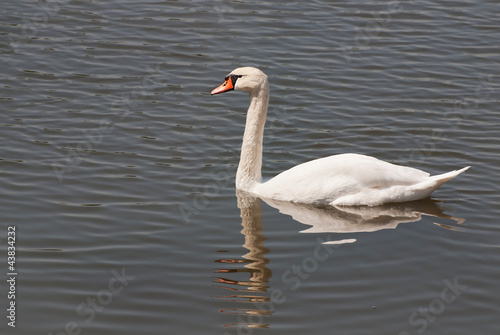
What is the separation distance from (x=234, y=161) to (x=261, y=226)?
175 centimetres

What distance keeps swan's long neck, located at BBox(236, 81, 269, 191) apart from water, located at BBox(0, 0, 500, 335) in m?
0.25

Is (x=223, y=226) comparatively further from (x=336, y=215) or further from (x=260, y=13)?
(x=260, y=13)

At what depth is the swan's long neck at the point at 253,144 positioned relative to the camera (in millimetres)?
9359

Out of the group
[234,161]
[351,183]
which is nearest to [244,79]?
[234,161]

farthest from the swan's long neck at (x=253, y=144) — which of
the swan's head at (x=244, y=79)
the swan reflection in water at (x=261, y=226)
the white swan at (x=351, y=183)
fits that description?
the white swan at (x=351, y=183)

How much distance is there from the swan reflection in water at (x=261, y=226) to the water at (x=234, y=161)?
23mm

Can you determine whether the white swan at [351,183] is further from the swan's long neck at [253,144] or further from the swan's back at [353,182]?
the swan's long neck at [253,144]

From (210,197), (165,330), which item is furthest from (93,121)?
(165,330)

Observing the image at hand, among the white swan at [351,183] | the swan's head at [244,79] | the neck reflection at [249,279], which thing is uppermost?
the swan's head at [244,79]

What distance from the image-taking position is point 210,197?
9164mm

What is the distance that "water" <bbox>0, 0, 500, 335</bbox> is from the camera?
7.02m

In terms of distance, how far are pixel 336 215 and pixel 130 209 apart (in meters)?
2.15

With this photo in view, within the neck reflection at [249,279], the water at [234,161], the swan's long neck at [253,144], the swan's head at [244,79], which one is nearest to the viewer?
the neck reflection at [249,279]

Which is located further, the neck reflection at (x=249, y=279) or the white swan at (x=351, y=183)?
the white swan at (x=351, y=183)
